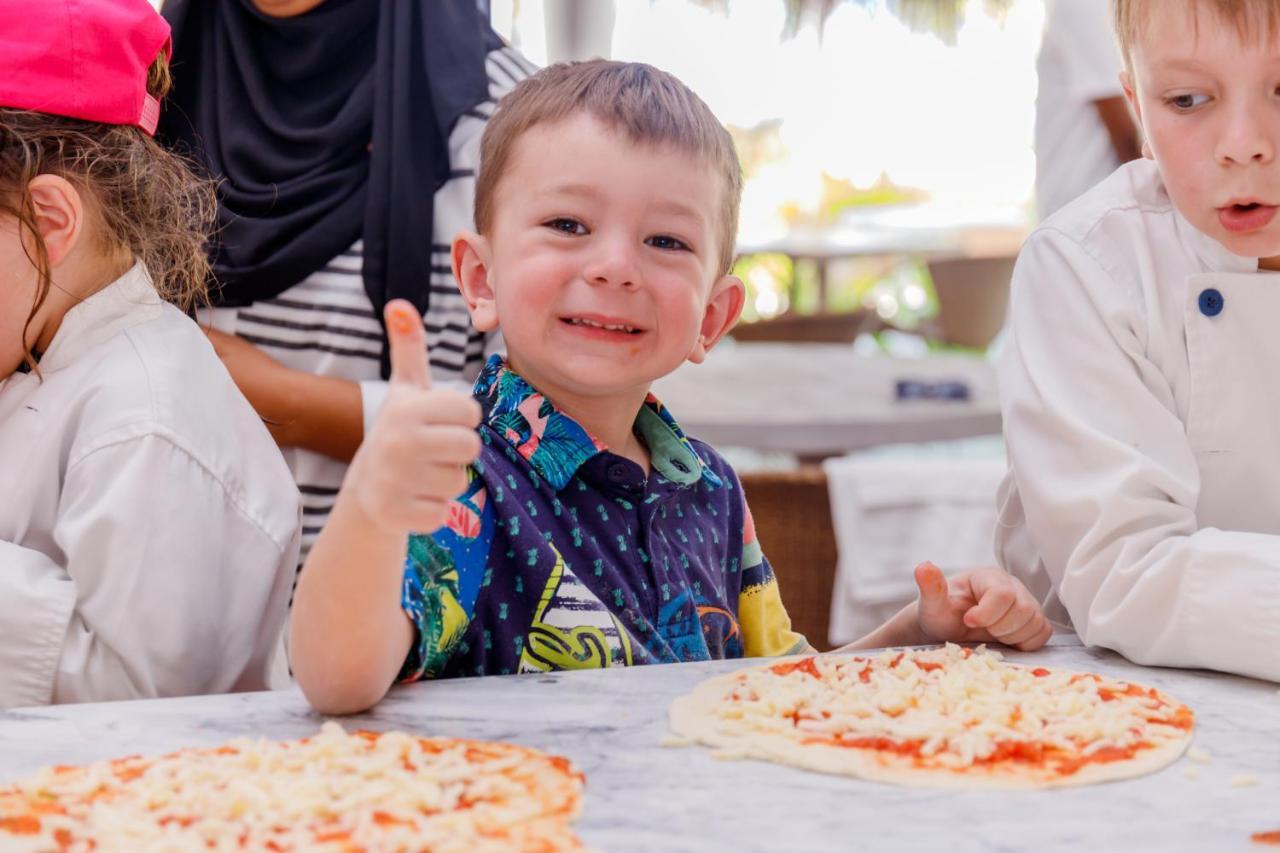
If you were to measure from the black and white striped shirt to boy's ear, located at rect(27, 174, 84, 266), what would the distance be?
51 cm

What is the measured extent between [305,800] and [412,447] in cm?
24

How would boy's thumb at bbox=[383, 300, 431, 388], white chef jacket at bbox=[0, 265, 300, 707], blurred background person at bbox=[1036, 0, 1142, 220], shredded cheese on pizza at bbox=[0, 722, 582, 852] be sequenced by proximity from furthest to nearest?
1. blurred background person at bbox=[1036, 0, 1142, 220]
2. white chef jacket at bbox=[0, 265, 300, 707]
3. boy's thumb at bbox=[383, 300, 431, 388]
4. shredded cheese on pizza at bbox=[0, 722, 582, 852]

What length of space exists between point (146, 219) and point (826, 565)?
1810mm

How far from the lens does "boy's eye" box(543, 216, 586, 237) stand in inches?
52.2

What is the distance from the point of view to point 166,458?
1.25 m

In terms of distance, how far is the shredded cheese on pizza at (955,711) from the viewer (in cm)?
→ 102

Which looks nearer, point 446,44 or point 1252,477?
point 1252,477

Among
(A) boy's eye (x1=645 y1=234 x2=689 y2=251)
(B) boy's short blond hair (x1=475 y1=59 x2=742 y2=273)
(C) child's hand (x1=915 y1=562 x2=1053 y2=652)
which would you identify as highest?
(B) boy's short blond hair (x1=475 y1=59 x2=742 y2=273)

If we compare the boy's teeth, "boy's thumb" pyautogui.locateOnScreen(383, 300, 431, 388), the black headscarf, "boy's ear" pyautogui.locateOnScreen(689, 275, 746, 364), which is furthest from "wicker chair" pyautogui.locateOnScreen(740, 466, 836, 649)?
"boy's thumb" pyautogui.locateOnScreen(383, 300, 431, 388)

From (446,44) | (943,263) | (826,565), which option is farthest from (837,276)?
(446,44)

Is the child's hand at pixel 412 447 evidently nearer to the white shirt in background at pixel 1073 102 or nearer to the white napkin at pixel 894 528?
the white napkin at pixel 894 528

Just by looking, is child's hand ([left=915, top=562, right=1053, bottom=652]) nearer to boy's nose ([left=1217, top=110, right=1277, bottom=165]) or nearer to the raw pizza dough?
the raw pizza dough

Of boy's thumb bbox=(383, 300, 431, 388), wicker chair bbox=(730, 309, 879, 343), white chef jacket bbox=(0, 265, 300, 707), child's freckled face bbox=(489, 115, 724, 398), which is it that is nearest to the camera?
boy's thumb bbox=(383, 300, 431, 388)

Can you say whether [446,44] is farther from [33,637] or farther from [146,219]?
[33,637]
